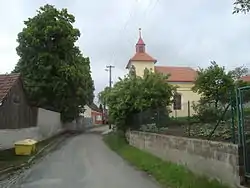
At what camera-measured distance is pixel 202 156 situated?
1249 centimetres

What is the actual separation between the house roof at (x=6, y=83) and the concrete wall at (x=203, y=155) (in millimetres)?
12625

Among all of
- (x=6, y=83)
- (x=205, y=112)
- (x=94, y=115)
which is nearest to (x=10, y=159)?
(x=6, y=83)

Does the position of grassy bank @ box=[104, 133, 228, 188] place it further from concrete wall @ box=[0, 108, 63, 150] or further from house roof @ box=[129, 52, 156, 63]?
house roof @ box=[129, 52, 156, 63]

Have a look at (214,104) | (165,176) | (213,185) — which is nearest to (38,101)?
(214,104)

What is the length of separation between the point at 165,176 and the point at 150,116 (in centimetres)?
1085

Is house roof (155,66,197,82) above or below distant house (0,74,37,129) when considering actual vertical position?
above

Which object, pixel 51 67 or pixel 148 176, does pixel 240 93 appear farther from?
pixel 51 67

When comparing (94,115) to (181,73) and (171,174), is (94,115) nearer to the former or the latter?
(181,73)

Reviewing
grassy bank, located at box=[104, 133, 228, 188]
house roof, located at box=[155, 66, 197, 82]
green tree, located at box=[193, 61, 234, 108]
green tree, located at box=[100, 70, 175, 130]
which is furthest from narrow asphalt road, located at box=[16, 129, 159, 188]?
house roof, located at box=[155, 66, 197, 82]

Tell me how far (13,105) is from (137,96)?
8.72 m

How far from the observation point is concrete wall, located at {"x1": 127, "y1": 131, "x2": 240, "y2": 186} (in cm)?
1017

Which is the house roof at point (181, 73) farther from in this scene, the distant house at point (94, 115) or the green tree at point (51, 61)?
the distant house at point (94, 115)

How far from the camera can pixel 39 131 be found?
4131 centimetres

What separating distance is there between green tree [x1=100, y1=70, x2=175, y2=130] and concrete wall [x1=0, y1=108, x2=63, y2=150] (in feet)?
22.6
